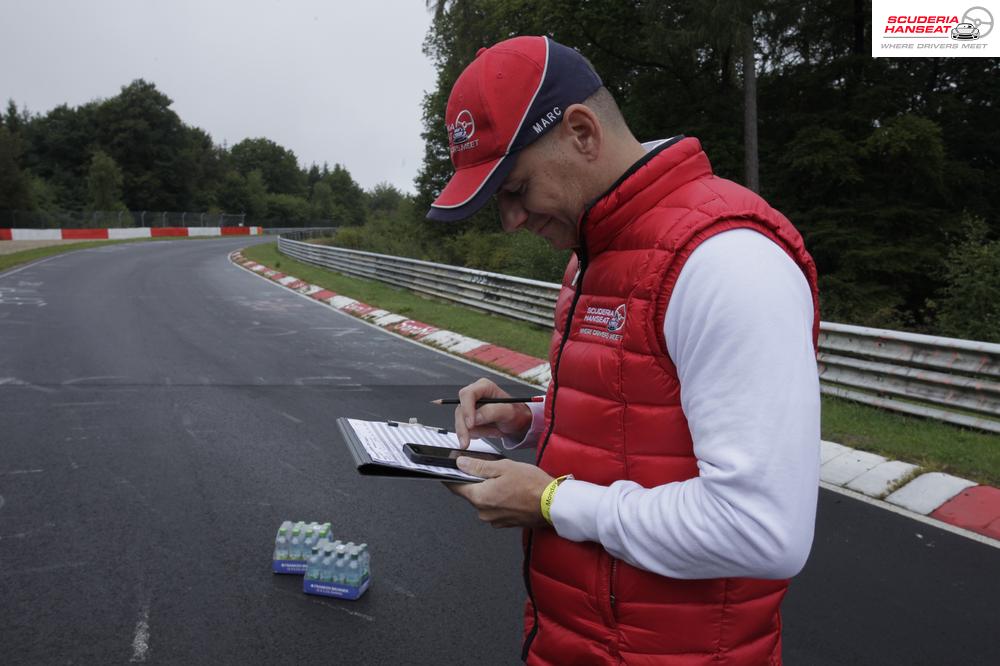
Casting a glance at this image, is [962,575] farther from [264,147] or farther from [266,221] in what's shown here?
[264,147]

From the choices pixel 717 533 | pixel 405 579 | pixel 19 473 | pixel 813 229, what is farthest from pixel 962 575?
pixel 813 229

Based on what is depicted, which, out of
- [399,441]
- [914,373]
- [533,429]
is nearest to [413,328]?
[914,373]

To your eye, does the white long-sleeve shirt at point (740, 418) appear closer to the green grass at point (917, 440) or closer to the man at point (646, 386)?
the man at point (646, 386)

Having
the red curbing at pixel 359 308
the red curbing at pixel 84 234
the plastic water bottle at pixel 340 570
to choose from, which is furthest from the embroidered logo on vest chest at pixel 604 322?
the red curbing at pixel 84 234

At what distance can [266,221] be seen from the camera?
91.8 meters

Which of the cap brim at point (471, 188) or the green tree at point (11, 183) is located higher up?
the green tree at point (11, 183)

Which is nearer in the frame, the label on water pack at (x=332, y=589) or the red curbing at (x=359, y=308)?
the label on water pack at (x=332, y=589)

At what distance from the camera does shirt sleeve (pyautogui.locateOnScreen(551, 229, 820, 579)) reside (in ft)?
3.63

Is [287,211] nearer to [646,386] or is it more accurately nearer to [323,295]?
[323,295]

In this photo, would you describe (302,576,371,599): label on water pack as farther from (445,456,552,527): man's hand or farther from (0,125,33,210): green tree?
(0,125,33,210): green tree

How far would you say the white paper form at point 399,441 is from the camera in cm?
162

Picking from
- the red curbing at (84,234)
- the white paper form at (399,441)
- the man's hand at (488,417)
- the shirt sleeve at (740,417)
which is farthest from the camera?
the red curbing at (84,234)

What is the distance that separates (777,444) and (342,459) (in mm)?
5461

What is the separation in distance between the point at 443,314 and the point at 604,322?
13.5 m
